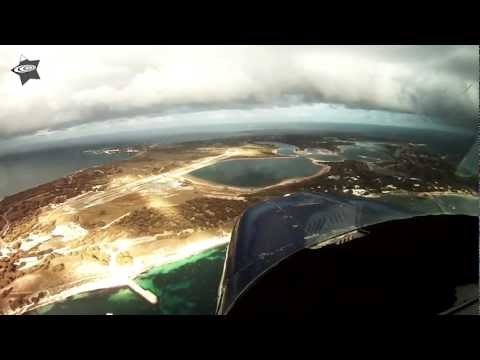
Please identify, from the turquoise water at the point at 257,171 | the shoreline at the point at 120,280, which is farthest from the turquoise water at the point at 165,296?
the turquoise water at the point at 257,171

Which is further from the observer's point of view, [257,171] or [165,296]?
[257,171]

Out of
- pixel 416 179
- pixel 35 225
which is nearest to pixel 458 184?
pixel 416 179

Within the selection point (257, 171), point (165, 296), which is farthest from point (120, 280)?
point (257, 171)

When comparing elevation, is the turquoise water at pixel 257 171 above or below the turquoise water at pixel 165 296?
above

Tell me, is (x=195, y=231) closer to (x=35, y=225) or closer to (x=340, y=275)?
(x=35, y=225)

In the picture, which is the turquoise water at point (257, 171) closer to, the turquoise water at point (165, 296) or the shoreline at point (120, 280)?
the shoreline at point (120, 280)

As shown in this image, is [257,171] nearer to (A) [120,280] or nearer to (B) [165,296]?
(A) [120,280]

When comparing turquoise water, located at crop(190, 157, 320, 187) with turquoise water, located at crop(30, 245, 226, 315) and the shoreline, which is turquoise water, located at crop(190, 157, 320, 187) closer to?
the shoreline
